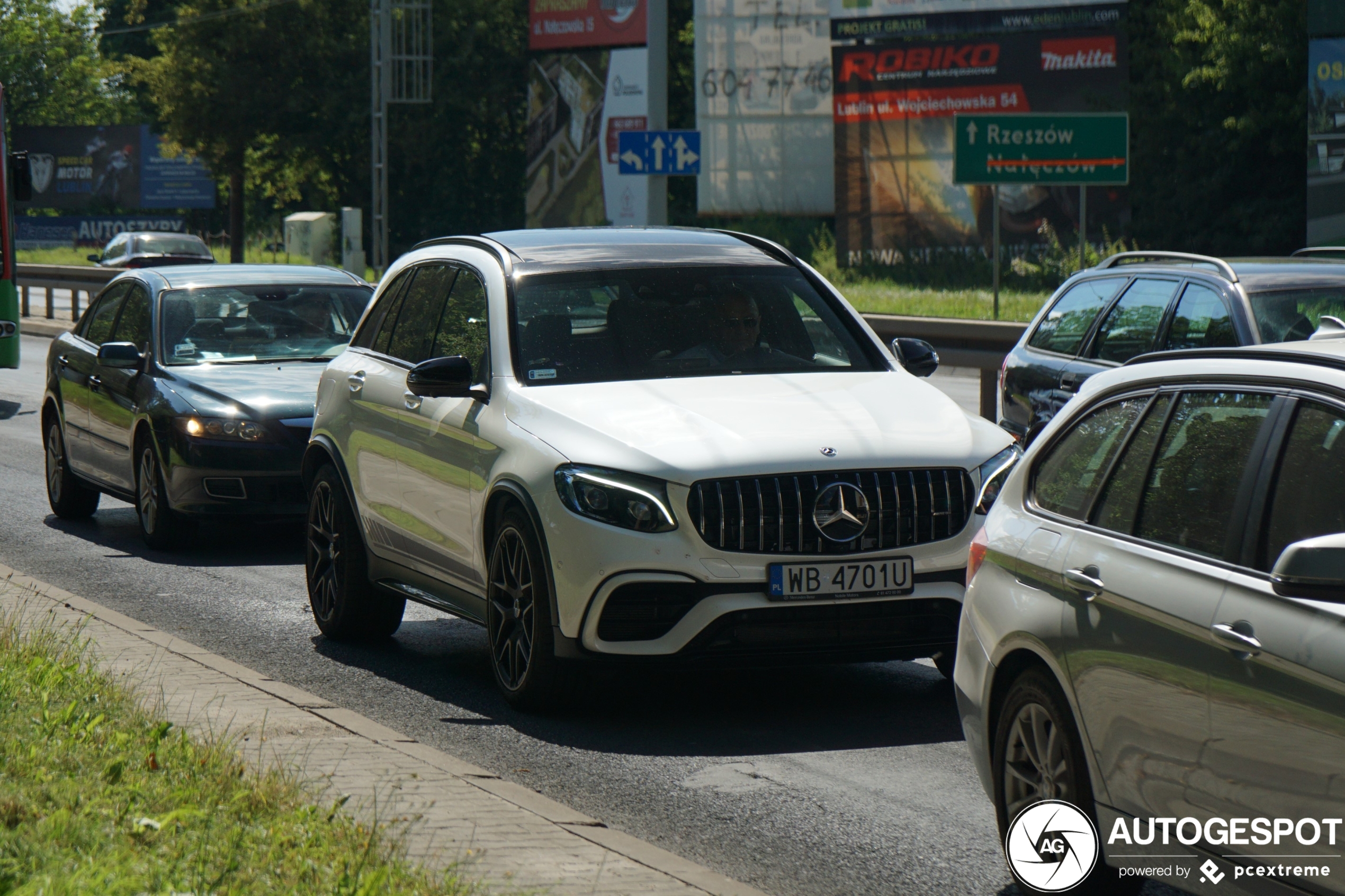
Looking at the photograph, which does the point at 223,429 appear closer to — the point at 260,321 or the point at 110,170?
the point at 260,321

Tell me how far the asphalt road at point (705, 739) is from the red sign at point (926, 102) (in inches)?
1368

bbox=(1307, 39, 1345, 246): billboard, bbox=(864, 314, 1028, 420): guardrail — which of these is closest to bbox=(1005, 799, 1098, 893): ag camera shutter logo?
bbox=(864, 314, 1028, 420): guardrail

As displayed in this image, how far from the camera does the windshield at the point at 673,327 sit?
7641mm

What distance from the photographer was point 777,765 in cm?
640

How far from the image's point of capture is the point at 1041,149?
27828 mm

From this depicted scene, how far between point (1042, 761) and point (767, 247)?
408 centimetres

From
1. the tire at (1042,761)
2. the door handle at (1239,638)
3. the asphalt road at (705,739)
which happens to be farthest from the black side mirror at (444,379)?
the door handle at (1239,638)

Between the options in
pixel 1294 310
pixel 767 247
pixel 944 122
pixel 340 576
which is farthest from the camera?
pixel 944 122

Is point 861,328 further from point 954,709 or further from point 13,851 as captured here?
point 13,851

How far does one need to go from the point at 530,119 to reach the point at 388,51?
15.6 meters

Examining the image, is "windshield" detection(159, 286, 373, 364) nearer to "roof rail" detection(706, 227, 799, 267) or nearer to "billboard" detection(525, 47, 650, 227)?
"roof rail" detection(706, 227, 799, 267)

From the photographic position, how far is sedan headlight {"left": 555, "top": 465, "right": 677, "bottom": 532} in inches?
259

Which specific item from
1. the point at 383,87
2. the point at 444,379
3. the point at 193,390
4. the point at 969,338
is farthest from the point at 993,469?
the point at 383,87

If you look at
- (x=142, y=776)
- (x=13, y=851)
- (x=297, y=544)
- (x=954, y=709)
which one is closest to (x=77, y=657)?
(x=142, y=776)
